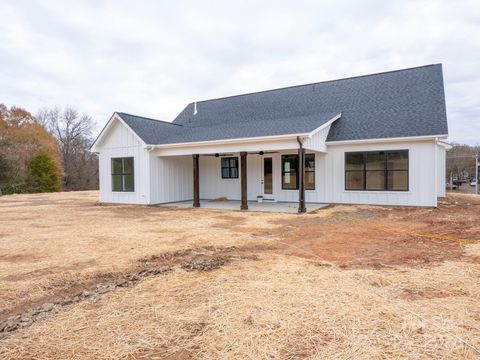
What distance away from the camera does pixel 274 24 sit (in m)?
15.0

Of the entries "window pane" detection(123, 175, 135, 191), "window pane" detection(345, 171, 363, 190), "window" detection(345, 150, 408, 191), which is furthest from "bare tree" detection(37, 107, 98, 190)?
"window" detection(345, 150, 408, 191)

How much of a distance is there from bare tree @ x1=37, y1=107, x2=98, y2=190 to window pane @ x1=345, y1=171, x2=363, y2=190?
1461 inches

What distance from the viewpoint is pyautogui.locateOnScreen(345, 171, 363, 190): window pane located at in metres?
13.0

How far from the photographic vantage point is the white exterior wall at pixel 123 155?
1433cm

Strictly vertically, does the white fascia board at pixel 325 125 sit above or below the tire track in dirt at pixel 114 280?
above

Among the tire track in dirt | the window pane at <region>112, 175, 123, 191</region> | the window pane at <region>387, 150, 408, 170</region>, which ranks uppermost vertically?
the window pane at <region>387, 150, 408, 170</region>

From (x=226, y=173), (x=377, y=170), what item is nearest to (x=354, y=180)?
(x=377, y=170)

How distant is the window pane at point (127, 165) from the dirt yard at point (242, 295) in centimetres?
739

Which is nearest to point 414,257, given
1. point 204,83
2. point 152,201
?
point 152,201

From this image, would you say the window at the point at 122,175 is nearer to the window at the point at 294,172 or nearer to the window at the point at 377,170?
the window at the point at 294,172

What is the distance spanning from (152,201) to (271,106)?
8049 millimetres

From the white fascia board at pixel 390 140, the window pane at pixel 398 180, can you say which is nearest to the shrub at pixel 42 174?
the white fascia board at pixel 390 140

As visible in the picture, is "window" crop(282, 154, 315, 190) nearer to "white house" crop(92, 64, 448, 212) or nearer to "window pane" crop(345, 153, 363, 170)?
"white house" crop(92, 64, 448, 212)

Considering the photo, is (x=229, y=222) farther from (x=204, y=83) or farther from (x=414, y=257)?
(x=204, y=83)
